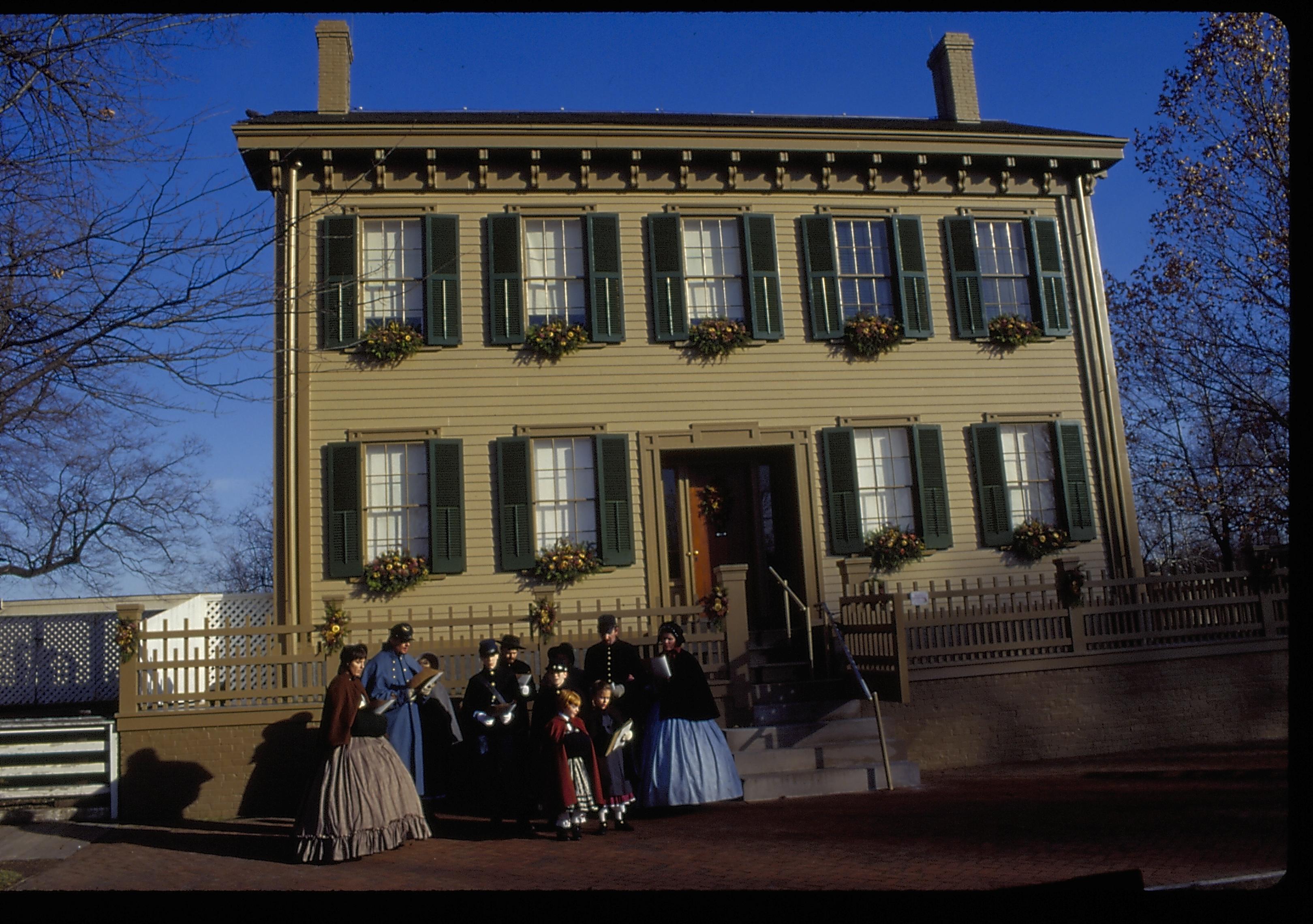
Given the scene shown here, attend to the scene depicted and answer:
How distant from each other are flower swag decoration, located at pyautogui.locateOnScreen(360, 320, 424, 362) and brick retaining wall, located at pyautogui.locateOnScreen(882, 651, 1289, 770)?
24.6 ft

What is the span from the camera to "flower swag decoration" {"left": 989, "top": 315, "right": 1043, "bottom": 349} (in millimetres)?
14875

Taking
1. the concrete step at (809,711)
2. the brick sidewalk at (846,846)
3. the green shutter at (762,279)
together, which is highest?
the green shutter at (762,279)

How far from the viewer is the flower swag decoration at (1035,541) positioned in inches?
562

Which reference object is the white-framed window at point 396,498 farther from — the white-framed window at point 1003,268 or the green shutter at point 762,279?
the white-framed window at point 1003,268

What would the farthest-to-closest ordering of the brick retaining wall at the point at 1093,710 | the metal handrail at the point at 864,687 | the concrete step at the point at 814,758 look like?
the brick retaining wall at the point at 1093,710, the concrete step at the point at 814,758, the metal handrail at the point at 864,687

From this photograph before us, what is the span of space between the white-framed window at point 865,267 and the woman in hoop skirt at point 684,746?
6.98m

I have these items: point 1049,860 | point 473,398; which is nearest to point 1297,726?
point 1049,860

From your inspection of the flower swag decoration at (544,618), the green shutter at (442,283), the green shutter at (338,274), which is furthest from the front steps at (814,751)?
the green shutter at (338,274)

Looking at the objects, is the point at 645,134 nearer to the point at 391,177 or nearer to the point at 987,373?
the point at 391,177

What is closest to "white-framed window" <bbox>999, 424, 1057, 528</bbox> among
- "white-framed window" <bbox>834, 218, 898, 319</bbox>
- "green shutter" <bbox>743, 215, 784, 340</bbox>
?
"white-framed window" <bbox>834, 218, 898, 319</bbox>

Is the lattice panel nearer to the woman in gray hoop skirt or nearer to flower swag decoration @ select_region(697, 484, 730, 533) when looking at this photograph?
the woman in gray hoop skirt
